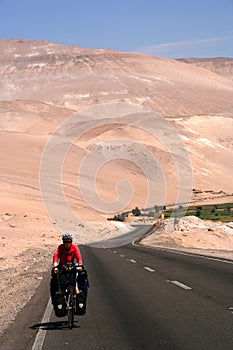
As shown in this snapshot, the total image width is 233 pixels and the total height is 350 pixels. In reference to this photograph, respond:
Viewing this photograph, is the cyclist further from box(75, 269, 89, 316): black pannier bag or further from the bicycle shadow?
the bicycle shadow

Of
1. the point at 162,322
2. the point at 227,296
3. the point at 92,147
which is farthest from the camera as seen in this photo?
the point at 92,147

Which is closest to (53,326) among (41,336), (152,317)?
(41,336)

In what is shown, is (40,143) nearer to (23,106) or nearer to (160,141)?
(160,141)

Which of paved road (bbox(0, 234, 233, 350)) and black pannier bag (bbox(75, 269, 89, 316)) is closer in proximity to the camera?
paved road (bbox(0, 234, 233, 350))

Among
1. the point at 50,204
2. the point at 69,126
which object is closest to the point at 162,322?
the point at 50,204

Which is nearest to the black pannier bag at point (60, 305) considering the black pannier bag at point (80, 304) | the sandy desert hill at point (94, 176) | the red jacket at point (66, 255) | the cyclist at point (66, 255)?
the black pannier bag at point (80, 304)

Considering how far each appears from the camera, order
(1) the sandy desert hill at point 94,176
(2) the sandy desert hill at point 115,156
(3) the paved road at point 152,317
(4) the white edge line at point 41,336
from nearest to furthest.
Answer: (3) the paved road at point 152,317
(4) the white edge line at point 41,336
(1) the sandy desert hill at point 94,176
(2) the sandy desert hill at point 115,156

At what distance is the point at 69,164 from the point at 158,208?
2596 centimetres

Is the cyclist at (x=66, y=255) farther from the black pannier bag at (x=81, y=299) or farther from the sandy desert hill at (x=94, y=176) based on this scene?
the sandy desert hill at (x=94, y=176)

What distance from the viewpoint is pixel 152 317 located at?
10.7 meters

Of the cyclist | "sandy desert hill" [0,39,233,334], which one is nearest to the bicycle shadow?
"sandy desert hill" [0,39,233,334]

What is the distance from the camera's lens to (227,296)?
12805 millimetres

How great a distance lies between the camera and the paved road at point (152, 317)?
8594 millimetres

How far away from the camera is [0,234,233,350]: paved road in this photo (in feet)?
28.2
